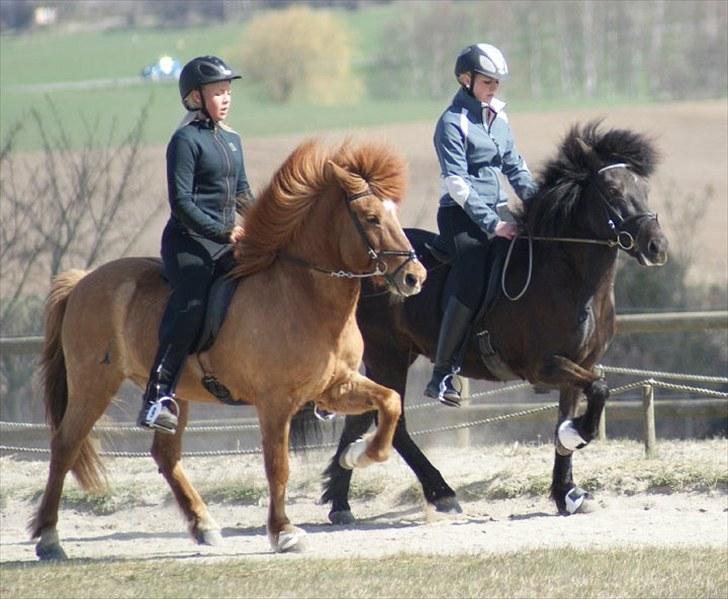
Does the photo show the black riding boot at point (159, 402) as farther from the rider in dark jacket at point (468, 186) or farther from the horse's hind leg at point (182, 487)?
the rider in dark jacket at point (468, 186)

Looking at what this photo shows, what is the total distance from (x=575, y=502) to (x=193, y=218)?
3448mm

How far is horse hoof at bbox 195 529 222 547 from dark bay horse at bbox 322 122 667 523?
172 centimetres

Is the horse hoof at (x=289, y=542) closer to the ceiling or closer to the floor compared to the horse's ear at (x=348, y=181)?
closer to the floor

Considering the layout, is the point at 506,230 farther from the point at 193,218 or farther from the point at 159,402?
the point at 159,402

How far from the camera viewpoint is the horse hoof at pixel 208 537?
8.77 meters

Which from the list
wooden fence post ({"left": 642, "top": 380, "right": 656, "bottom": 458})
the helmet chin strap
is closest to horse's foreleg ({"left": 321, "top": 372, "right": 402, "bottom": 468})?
the helmet chin strap

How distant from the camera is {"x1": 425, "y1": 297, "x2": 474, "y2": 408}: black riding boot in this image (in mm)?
9344

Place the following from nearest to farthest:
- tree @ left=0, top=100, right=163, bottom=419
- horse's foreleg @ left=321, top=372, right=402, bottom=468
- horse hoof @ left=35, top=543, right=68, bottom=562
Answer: horse's foreleg @ left=321, top=372, right=402, bottom=468 < horse hoof @ left=35, top=543, right=68, bottom=562 < tree @ left=0, top=100, right=163, bottom=419

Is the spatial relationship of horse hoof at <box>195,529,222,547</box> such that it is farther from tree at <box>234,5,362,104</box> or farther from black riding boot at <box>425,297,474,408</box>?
tree at <box>234,5,362,104</box>

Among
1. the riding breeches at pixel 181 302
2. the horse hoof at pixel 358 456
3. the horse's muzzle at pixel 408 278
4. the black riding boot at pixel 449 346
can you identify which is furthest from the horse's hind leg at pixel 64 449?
the horse's muzzle at pixel 408 278

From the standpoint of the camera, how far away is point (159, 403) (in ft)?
26.1

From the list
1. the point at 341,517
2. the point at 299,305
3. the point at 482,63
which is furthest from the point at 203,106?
the point at 341,517

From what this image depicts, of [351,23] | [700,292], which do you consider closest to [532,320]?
[700,292]

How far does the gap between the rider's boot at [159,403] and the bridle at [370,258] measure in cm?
96
